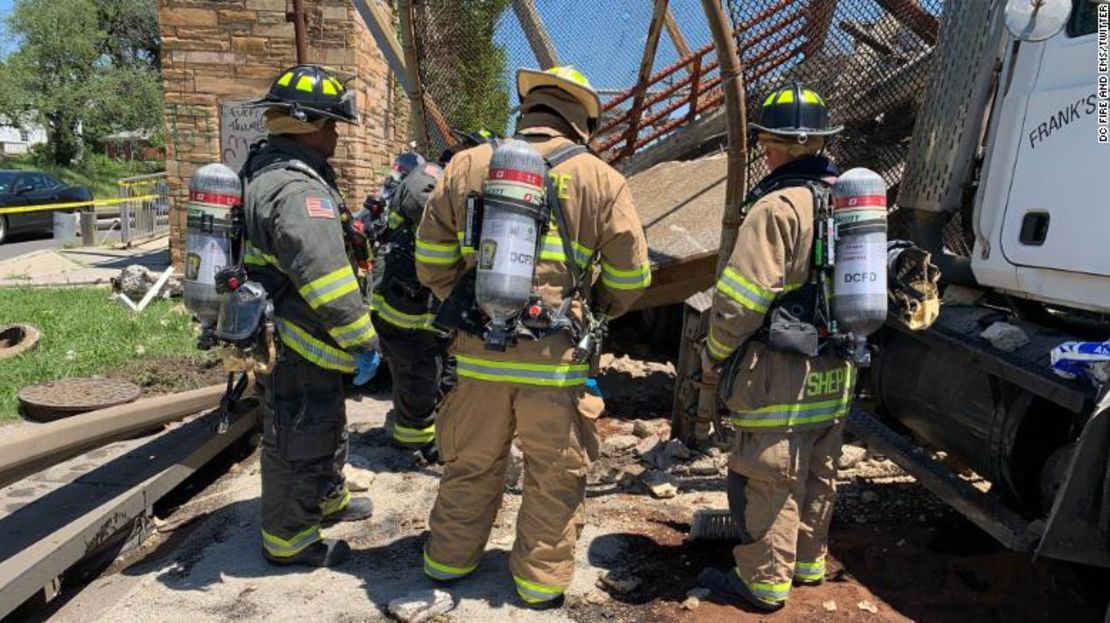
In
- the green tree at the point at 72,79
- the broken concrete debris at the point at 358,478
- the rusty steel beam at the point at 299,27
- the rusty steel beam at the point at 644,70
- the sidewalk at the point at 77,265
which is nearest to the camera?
the broken concrete debris at the point at 358,478

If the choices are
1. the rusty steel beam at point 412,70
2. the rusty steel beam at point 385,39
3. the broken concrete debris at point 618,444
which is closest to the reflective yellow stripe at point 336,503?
the broken concrete debris at point 618,444

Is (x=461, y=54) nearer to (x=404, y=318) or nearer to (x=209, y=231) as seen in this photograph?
(x=404, y=318)

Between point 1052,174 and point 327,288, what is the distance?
9.05 ft

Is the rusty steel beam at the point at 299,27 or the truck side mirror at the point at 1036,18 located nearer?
the truck side mirror at the point at 1036,18

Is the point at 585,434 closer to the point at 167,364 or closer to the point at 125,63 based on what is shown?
the point at 167,364

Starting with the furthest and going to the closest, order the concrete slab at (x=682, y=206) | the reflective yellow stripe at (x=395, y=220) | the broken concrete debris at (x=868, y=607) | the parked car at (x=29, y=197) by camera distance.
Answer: the parked car at (x=29, y=197) < the concrete slab at (x=682, y=206) < the reflective yellow stripe at (x=395, y=220) < the broken concrete debris at (x=868, y=607)

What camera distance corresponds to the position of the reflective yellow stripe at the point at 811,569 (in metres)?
3.34

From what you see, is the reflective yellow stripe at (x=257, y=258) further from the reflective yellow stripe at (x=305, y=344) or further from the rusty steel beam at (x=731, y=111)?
the rusty steel beam at (x=731, y=111)

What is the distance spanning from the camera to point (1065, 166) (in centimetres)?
306

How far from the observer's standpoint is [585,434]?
306 cm

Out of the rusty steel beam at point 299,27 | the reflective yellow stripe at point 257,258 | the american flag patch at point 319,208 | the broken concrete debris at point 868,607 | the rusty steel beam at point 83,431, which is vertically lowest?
the broken concrete debris at point 868,607

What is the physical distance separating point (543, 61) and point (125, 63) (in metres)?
37.8

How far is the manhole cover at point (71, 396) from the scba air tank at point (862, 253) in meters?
4.58

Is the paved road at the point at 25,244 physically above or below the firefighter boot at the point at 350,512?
below
